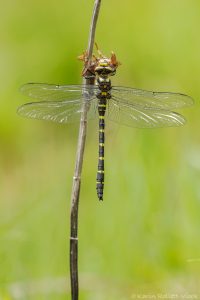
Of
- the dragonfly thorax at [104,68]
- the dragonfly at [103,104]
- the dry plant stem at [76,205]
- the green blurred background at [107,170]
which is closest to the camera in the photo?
the dry plant stem at [76,205]

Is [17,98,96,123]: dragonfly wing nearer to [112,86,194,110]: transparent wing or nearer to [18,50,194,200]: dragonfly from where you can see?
[18,50,194,200]: dragonfly

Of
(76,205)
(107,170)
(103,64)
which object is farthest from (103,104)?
(76,205)

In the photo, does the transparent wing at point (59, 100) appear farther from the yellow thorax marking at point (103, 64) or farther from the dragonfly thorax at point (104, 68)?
the yellow thorax marking at point (103, 64)

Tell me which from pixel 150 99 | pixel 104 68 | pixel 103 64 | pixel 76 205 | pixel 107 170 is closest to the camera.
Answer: pixel 76 205

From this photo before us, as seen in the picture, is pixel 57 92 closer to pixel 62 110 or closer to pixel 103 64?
pixel 62 110

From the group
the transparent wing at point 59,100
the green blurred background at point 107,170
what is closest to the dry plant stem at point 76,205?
the green blurred background at point 107,170

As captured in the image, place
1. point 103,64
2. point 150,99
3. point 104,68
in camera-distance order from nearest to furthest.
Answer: point 103,64
point 104,68
point 150,99
